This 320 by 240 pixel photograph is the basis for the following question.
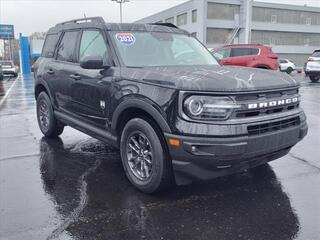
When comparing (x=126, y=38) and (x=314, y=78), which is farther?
(x=314, y=78)

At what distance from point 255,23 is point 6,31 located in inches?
1508

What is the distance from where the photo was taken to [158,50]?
4.59 m

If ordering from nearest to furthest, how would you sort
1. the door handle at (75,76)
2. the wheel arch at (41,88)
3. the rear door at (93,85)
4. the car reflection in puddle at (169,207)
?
the car reflection in puddle at (169,207) → the rear door at (93,85) → the door handle at (75,76) → the wheel arch at (41,88)

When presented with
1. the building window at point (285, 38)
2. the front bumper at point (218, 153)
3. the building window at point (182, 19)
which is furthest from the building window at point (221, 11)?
the front bumper at point (218, 153)

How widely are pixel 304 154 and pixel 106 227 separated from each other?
3508mm

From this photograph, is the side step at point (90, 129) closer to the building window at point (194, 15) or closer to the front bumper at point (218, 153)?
the front bumper at point (218, 153)

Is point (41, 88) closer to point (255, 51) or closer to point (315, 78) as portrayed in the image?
point (255, 51)

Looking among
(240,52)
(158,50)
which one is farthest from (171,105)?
(240,52)

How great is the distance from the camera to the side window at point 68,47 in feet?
17.4

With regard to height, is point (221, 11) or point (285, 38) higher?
point (221, 11)

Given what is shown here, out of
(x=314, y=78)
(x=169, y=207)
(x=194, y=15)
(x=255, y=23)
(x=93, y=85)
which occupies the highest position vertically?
(x=194, y=15)

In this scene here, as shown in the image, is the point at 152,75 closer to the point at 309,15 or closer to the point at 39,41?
the point at 39,41

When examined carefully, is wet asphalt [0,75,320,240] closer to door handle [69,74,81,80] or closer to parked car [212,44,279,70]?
door handle [69,74,81,80]

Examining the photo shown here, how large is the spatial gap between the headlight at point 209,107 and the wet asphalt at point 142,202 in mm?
998
